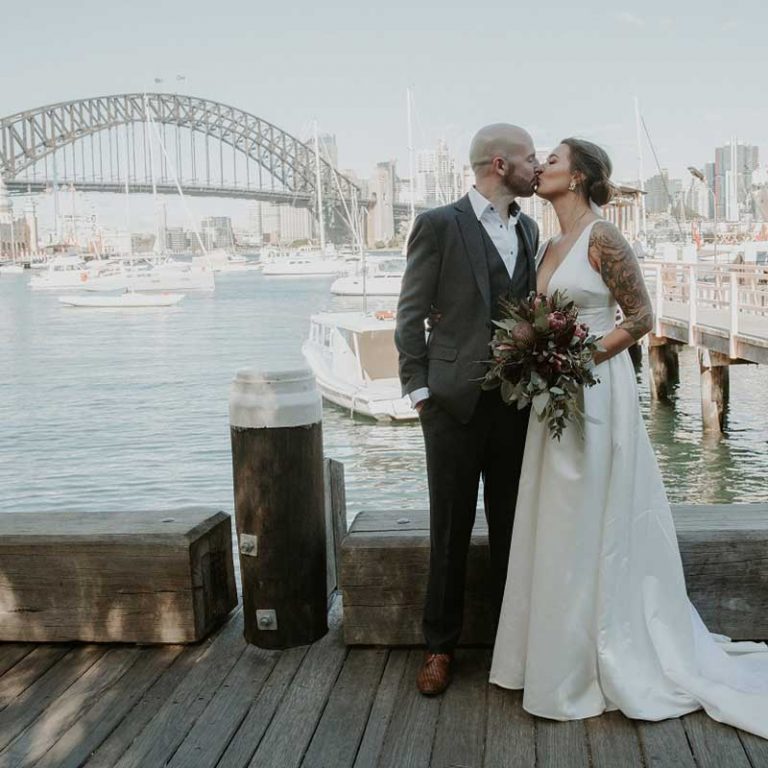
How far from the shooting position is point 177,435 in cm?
1827

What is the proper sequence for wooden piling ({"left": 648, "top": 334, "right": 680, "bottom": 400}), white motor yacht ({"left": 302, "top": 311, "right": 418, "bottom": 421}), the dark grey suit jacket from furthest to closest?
wooden piling ({"left": 648, "top": 334, "right": 680, "bottom": 400})
white motor yacht ({"left": 302, "top": 311, "right": 418, "bottom": 421})
the dark grey suit jacket

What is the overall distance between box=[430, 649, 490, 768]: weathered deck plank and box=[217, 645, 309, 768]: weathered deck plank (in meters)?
0.46

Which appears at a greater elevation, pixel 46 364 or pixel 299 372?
pixel 299 372

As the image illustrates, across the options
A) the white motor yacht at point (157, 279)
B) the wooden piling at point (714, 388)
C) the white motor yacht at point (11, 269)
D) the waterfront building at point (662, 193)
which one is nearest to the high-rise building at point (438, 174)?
the waterfront building at point (662, 193)

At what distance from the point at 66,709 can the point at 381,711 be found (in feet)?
2.84

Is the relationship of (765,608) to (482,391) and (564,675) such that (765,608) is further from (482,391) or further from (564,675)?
(482,391)

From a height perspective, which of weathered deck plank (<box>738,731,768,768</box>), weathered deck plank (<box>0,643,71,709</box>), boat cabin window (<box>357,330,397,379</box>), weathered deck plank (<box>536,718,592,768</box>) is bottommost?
boat cabin window (<box>357,330,397,379</box>)

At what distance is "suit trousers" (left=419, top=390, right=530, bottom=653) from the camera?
3.02m

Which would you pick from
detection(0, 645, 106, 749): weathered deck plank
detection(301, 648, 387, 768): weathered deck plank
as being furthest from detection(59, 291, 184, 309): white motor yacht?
detection(301, 648, 387, 768): weathered deck plank

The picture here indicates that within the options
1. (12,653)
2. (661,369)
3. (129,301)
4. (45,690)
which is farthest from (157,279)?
(45,690)

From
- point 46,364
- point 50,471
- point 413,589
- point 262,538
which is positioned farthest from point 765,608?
point 46,364

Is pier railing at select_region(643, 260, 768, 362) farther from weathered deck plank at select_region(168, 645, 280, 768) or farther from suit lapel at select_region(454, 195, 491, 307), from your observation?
weathered deck plank at select_region(168, 645, 280, 768)

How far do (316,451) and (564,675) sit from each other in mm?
1034

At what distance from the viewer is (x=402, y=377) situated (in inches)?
120
